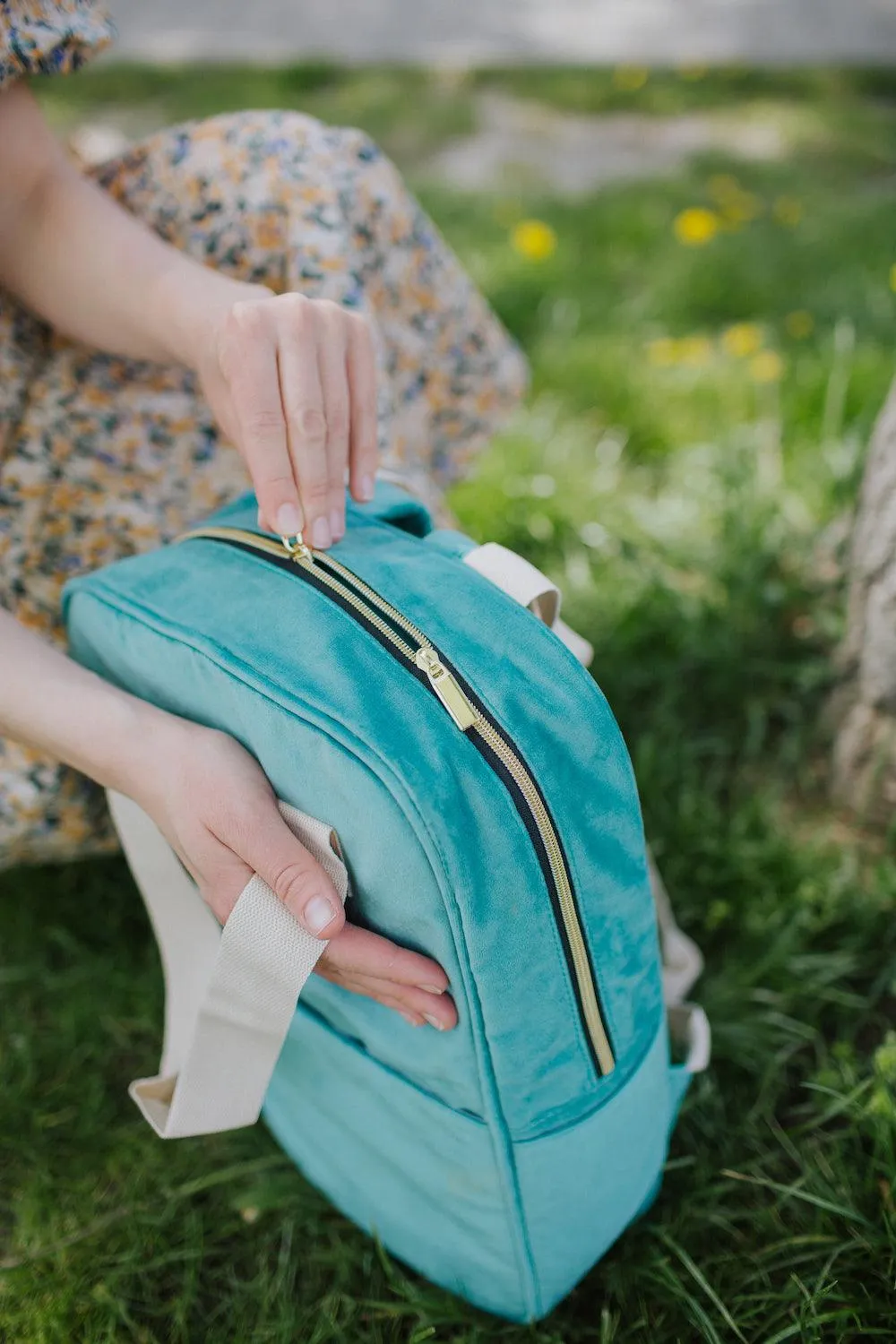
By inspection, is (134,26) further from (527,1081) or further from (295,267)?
(527,1081)

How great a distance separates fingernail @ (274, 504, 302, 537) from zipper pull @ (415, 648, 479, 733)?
8.4 inches

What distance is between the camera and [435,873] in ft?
3.08

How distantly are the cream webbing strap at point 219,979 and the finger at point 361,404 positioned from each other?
1.22ft

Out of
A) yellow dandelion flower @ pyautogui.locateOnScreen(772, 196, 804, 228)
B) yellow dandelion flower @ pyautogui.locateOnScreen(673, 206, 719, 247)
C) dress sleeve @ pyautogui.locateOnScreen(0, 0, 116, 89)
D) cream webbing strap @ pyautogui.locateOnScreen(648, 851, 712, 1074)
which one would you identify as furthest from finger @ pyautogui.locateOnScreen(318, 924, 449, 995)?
yellow dandelion flower @ pyautogui.locateOnScreen(772, 196, 804, 228)

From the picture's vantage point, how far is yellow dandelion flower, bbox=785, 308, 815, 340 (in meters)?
2.69

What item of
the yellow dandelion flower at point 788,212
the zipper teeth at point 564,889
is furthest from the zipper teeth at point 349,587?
the yellow dandelion flower at point 788,212

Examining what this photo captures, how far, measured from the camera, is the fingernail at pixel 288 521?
1.09 meters

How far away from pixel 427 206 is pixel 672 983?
266cm

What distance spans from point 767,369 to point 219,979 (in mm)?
1957

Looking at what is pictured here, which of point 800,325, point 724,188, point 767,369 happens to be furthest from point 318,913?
point 724,188

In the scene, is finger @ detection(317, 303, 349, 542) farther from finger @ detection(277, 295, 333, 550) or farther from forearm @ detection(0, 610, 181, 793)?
forearm @ detection(0, 610, 181, 793)

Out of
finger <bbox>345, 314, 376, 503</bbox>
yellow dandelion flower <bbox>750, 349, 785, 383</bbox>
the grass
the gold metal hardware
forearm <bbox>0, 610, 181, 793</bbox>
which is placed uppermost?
finger <bbox>345, 314, 376, 503</bbox>

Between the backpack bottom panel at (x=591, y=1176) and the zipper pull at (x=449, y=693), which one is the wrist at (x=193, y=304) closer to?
the zipper pull at (x=449, y=693)

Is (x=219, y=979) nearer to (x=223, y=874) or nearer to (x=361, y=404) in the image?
(x=223, y=874)
